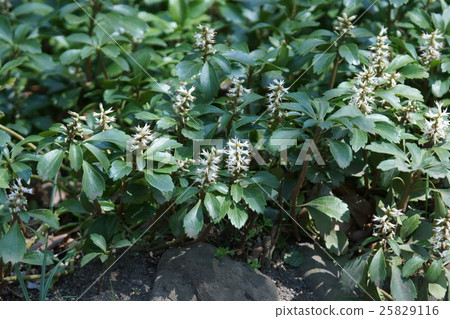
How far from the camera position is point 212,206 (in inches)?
72.5

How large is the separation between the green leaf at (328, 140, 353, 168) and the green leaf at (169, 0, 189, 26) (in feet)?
5.54

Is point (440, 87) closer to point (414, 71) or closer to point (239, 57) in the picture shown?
point (414, 71)

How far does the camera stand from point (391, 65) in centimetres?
221

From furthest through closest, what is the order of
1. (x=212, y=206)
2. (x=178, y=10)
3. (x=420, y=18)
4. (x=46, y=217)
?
(x=178, y=10), (x=420, y=18), (x=46, y=217), (x=212, y=206)

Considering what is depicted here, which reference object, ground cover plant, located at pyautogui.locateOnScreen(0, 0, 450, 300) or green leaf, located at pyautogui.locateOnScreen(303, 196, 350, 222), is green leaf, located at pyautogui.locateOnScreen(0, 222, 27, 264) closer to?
ground cover plant, located at pyautogui.locateOnScreen(0, 0, 450, 300)

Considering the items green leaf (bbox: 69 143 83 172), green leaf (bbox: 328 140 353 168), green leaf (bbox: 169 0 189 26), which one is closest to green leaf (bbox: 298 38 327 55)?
green leaf (bbox: 328 140 353 168)

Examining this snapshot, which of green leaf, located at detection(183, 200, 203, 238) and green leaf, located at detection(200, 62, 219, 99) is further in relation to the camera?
green leaf, located at detection(200, 62, 219, 99)

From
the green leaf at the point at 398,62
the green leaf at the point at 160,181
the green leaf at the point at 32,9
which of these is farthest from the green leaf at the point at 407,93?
A: the green leaf at the point at 32,9

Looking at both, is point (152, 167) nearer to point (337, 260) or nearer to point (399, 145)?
point (337, 260)

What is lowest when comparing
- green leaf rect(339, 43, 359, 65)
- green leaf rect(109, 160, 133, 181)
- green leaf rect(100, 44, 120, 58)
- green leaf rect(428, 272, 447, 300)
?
green leaf rect(428, 272, 447, 300)

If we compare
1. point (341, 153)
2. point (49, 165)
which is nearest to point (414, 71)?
point (341, 153)

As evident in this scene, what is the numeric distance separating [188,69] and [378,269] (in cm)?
101

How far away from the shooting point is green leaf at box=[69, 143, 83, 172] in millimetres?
1855

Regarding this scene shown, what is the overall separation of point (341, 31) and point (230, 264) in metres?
1.09
